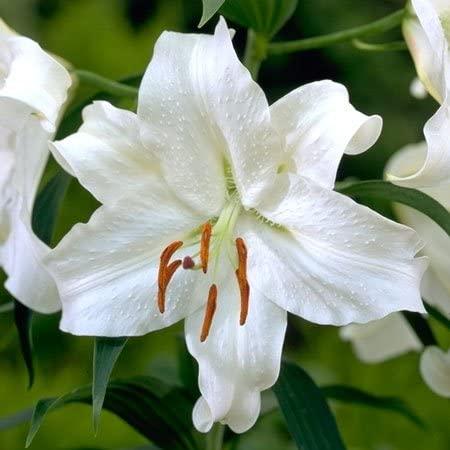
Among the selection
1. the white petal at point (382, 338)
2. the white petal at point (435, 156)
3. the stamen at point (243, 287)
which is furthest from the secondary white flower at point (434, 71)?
the white petal at point (382, 338)

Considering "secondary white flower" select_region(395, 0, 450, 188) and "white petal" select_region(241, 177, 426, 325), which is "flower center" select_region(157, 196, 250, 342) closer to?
"white petal" select_region(241, 177, 426, 325)

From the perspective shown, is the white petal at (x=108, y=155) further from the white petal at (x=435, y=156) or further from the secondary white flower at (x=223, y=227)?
the white petal at (x=435, y=156)

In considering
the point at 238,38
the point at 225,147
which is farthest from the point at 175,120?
the point at 238,38

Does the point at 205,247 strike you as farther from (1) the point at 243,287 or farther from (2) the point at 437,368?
(2) the point at 437,368

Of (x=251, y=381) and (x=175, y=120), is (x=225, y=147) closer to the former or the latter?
(x=175, y=120)

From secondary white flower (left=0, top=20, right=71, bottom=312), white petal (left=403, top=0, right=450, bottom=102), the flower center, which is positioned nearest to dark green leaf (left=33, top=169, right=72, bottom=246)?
secondary white flower (left=0, top=20, right=71, bottom=312)

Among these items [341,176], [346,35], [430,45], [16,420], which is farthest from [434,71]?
[341,176]

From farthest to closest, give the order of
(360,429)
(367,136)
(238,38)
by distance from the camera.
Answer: (238,38)
(360,429)
(367,136)

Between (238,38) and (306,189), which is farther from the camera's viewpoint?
(238,38)
